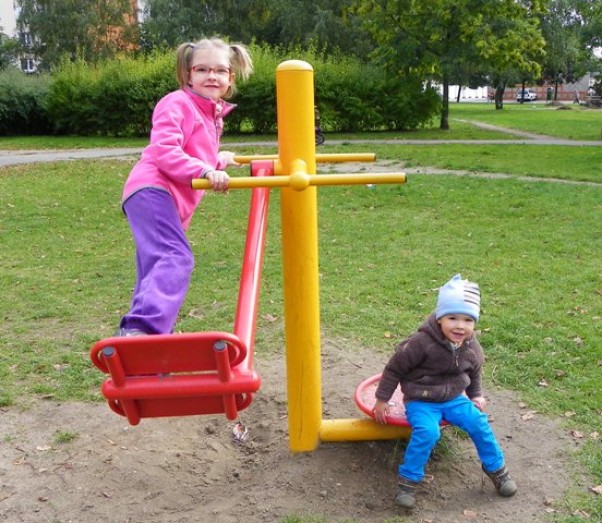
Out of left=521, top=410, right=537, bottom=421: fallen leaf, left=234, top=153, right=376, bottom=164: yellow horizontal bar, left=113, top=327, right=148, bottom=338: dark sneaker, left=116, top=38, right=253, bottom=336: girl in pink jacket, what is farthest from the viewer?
left=521, top=410, right=537, bottom=421: fallen leaf

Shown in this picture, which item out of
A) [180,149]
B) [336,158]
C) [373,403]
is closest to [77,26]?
[336,158]

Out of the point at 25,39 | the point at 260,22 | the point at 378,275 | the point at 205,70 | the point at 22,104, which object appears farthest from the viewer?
the point at 25,39

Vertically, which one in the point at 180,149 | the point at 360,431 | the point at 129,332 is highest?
the point at 180,149

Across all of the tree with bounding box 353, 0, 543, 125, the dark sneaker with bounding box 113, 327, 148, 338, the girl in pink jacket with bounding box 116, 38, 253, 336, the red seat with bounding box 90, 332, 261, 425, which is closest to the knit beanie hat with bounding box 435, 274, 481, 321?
the red seat with bounding box 90, 332, 261, 425

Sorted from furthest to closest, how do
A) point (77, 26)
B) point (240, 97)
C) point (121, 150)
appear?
point (77, 26)
point (240, 97)
point (121, 150)

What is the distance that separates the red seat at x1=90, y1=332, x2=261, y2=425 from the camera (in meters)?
2.18

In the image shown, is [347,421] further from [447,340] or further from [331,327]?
[331,327]

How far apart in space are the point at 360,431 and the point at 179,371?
3.70ft

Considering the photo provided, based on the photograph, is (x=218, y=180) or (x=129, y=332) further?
(x=218, y=180)

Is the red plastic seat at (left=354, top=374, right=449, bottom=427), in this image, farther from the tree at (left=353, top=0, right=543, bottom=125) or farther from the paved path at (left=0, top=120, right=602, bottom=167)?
the tree at (left=353, top=0, right=543, bottom=125)

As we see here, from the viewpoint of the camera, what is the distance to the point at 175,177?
2.67 metres

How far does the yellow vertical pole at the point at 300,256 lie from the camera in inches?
111

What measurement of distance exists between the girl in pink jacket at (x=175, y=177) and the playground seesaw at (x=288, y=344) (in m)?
0.16

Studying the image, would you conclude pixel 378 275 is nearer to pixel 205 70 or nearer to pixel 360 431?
pixel 360 431
